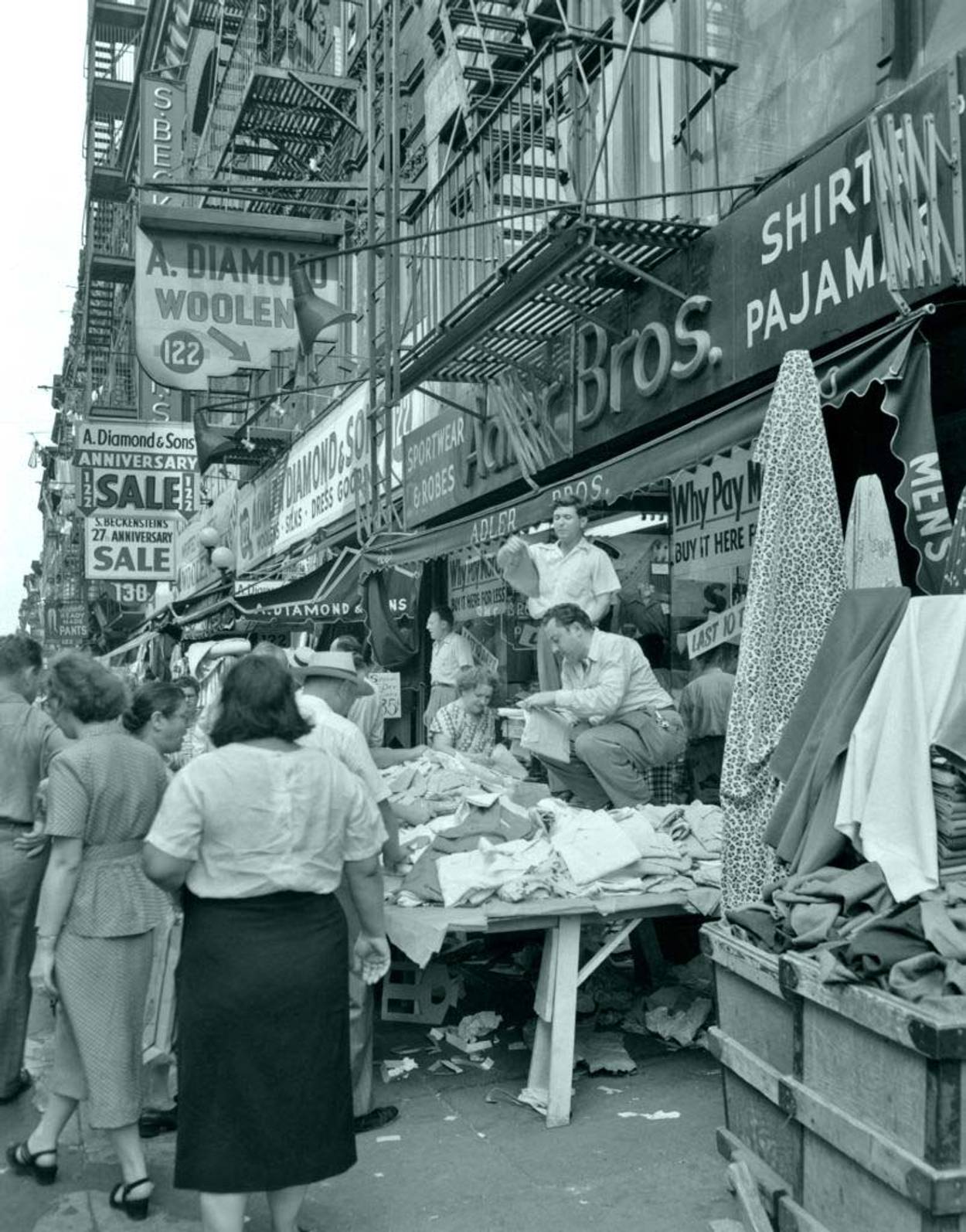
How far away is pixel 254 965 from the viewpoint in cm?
374

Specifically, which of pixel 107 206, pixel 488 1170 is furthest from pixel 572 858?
pixel 107 206

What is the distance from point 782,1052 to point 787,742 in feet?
3.57

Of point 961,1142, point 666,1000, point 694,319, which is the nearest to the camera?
point 961,1142

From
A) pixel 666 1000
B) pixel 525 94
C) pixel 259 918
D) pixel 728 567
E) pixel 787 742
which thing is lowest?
pixel 666 1000

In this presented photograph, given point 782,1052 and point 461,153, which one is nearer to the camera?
point 782,1052

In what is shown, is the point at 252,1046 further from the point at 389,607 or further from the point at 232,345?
the point at 232,345

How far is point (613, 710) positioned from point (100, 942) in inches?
135

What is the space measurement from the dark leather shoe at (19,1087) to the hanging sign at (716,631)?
4919 mm

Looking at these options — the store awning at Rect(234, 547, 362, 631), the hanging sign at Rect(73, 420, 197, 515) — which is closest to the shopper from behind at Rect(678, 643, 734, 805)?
the store awning at Rect(234, 547, 362, 631)

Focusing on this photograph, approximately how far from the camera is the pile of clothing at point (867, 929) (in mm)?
3309

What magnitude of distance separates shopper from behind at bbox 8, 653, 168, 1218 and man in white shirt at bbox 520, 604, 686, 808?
9.96 ft

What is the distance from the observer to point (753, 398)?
592 centimetres

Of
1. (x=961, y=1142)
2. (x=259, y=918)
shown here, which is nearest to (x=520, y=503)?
(x=259, y=918)

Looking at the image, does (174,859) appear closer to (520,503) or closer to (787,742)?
(787,742)
